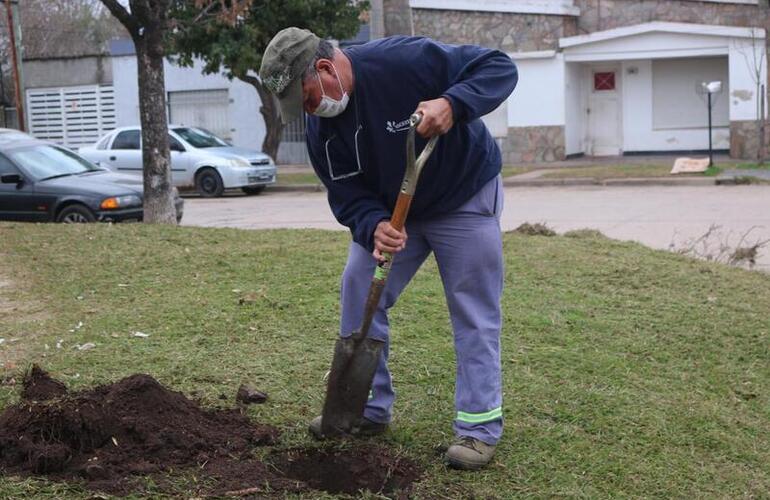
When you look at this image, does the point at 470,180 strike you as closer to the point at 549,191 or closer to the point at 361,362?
the point at 361,362

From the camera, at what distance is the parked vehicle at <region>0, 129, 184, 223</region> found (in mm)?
11844

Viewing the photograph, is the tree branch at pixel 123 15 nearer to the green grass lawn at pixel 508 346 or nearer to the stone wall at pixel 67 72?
the green grass lawn at pixel 508 346

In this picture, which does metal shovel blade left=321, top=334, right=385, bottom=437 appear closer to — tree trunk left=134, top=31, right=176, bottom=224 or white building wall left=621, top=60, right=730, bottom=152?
tree trunk left=134, top=31, right=176, bottom=224

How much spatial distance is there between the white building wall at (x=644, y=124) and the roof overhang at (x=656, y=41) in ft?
4.73

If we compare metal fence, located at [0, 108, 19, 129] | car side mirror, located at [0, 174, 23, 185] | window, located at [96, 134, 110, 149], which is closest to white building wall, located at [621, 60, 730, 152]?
window, located at [96, 134, 110, 149]

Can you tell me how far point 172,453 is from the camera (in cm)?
367

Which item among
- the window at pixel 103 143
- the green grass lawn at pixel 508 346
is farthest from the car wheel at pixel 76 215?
the window at pixel 103 143

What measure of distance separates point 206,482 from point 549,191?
1638cm

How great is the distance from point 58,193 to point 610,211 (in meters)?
7.99

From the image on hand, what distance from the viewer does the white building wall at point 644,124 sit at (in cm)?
2564

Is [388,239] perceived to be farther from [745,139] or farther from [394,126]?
[745,139]

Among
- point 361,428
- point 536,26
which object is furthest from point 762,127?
point 361,428

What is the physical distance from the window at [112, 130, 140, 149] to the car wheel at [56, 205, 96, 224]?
9.68 metres

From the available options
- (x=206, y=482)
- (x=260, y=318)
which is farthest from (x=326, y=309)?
(x=206, y=482)
